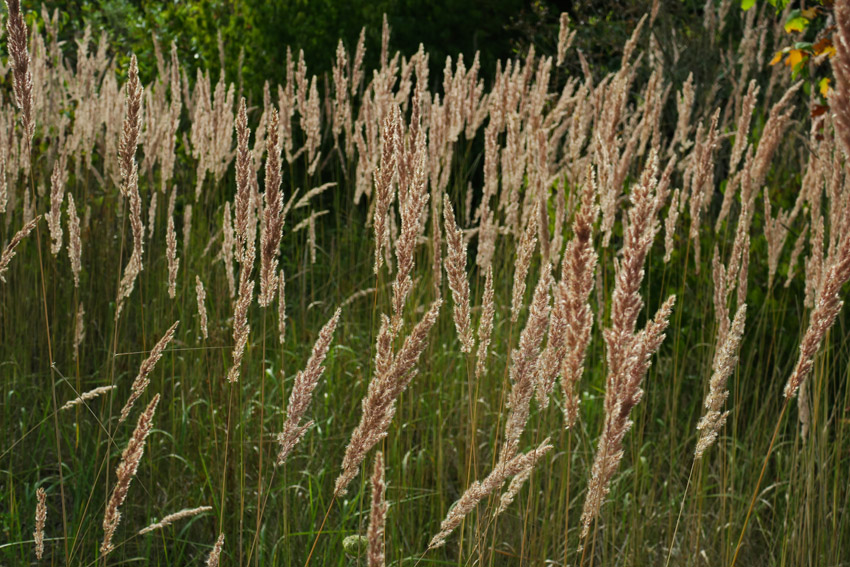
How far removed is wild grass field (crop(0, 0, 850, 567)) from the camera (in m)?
1.41

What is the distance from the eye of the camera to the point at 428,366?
3131 mm

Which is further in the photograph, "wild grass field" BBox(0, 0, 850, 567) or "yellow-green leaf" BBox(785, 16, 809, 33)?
"yellow-green leaf" BBox(785, 16, 809, 33)

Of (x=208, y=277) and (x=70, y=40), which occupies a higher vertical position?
(x=70, y=40)

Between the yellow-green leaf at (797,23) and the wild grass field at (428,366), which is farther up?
the yellow-green leaf at (797,23)

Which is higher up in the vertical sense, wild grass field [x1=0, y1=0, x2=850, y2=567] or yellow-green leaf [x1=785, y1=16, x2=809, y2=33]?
yellow-green leaf [x1=785, y1=16, x2=809, y2=33]

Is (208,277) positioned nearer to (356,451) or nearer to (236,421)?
(236,421)

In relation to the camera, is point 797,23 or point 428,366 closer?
point 428,366

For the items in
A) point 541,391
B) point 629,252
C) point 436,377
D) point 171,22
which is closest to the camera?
point 629,252

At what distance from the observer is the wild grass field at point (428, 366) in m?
1.41

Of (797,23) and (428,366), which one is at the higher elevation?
(797,23)

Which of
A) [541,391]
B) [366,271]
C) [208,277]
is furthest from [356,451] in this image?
[366,271]

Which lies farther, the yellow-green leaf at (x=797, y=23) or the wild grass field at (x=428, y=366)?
the yellow-green leaf at (x=797, y=23)

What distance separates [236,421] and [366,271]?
68.8 inches

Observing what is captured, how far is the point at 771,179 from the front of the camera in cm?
455
